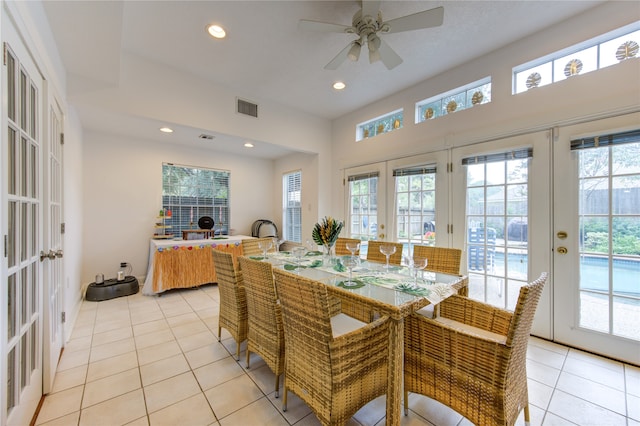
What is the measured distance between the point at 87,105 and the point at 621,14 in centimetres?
506

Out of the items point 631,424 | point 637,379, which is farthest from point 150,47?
point 637,379

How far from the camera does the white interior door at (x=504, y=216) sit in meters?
2.56

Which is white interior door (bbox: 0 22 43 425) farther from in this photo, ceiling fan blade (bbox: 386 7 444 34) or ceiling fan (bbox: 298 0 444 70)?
ceiling fan blade (bbox: 386 7 444 34)

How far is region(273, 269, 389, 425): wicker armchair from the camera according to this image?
1.31 m

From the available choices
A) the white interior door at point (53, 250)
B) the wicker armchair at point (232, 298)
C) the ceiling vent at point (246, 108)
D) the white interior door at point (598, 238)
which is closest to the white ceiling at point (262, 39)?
the ceiling vent at point (246, 108)

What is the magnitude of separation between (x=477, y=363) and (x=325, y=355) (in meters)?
0.77

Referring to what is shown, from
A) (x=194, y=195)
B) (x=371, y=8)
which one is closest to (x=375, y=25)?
(x=371, y=8)

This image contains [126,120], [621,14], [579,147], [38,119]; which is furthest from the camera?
[126,120]

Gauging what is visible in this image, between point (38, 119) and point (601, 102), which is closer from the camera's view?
point (38, 119)

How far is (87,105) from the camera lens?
8.80 feet

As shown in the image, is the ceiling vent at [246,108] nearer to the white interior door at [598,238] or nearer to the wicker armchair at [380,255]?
the wicker armchair at [380,255]

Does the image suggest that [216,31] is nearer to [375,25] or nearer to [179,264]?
[375,25]

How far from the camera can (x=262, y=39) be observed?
2.63m

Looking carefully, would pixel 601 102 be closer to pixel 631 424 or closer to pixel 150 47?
pixel 631 424
